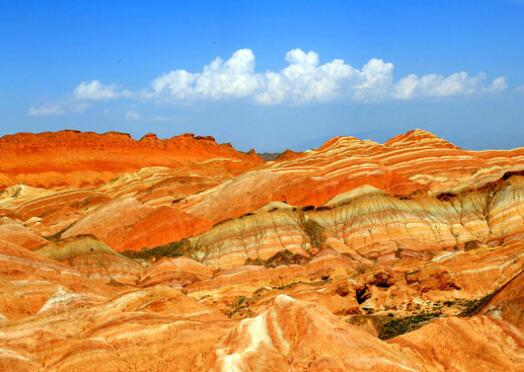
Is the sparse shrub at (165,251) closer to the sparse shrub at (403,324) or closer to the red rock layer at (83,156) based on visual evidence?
the sparse shrub at (403,324)

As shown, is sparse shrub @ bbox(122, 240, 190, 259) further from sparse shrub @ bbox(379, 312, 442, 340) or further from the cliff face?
sparse shrub @ bbox(379, 312, 442, 340)

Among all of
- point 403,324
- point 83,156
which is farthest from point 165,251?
point 83,156

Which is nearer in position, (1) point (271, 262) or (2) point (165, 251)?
(1) point (271, 262)

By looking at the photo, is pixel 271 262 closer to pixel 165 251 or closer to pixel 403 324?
pixel 165 251

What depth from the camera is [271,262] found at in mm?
73625

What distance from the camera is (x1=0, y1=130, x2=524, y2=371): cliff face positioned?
2322cm

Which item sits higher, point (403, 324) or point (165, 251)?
point (403, 324)

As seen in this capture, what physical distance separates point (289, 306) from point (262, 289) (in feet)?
125

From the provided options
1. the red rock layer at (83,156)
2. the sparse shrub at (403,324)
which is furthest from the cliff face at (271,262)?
the red rock layer at (83,156)

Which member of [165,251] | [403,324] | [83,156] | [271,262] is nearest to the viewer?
[403,324]

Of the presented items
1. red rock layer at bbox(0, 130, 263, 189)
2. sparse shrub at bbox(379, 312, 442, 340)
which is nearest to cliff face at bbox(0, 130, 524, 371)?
sparse shrub at bbox(379, 312, 442, 340)

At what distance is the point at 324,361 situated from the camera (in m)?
21.0

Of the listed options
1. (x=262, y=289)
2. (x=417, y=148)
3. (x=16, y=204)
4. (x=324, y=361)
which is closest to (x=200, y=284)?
(x=262, y=289)

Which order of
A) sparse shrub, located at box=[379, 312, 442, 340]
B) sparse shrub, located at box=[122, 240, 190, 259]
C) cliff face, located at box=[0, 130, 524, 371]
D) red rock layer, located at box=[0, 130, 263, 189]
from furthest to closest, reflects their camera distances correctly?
red rock layer, located at box=[0, 130, 263, 189] < sparse shrub, located at box=[122, 240, 190, 259] < sparse shrub, located at box=[379, 312, 442, 340] < cliff face, located at box=[0, 130, 524, 371]
